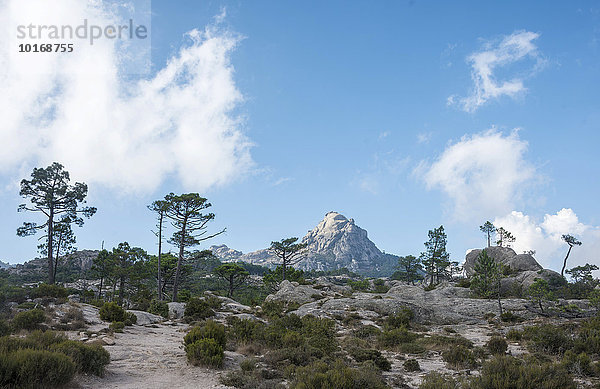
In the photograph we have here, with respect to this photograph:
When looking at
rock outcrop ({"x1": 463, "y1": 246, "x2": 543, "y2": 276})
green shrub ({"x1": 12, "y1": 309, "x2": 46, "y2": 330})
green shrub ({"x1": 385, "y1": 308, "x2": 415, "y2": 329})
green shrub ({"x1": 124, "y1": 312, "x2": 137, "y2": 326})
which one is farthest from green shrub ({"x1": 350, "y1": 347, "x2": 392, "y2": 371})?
rock outcrop ({"x1": 463, "y1": 246, "x2": 543, "y2": 276})

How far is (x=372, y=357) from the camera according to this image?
12148 mm

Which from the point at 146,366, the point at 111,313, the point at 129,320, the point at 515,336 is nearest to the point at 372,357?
the point at 146,366

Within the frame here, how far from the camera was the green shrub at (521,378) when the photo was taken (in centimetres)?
753

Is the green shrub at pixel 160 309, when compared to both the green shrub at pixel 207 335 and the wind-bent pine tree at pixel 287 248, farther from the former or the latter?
the wind-bent pine tree at pixel 287 248

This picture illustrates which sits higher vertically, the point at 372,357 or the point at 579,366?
the point at 579,366

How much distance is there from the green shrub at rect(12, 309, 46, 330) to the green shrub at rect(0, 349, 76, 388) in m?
8.84

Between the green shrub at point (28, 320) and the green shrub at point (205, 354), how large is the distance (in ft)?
28.7

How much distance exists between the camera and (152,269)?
143 ft

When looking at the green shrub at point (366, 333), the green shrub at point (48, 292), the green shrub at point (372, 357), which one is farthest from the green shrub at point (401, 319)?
the green shrub at point (48, 292)

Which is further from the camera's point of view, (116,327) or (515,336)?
(515,336)

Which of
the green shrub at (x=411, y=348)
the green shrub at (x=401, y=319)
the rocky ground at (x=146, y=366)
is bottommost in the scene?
the green shrub at (x=401, y=319)

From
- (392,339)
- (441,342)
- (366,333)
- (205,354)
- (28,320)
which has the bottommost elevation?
(366,333)

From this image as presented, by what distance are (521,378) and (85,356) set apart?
1169cm

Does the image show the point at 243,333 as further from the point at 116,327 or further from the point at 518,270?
the point at 518,270
